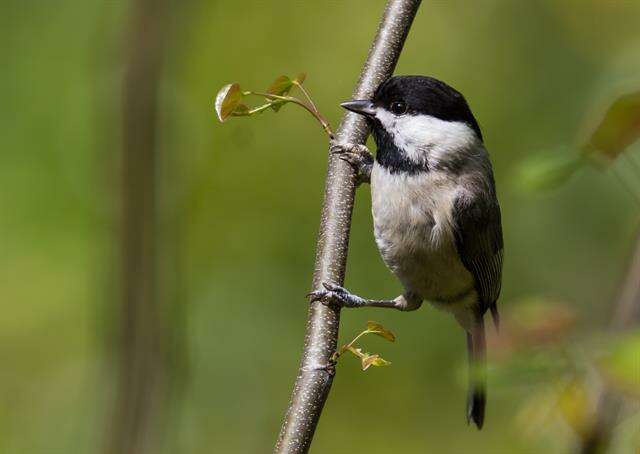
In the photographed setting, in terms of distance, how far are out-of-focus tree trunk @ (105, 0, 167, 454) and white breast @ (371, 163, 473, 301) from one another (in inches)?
85.1

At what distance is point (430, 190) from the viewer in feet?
10.9

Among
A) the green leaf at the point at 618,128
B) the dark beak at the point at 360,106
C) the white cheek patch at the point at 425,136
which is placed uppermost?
the green leaf at the point at 618,128

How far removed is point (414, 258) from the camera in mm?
3359

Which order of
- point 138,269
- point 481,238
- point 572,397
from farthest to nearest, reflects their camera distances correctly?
point 481,238, point 572,397, point 138,269

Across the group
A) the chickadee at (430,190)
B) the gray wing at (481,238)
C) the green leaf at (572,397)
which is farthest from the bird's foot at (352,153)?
the green leaf at (572,397)

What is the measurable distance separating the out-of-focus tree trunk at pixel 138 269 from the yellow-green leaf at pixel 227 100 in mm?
1020

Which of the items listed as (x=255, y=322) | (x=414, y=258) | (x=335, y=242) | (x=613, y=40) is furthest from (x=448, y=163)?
(x=613, y=40)

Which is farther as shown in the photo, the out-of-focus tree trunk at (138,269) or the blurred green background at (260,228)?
the blurred green background at (260,228)

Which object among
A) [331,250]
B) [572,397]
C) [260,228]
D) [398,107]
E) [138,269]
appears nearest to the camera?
[138,269]

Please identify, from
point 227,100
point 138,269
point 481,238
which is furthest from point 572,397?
point 481,238

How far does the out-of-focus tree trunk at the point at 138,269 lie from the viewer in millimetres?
1014

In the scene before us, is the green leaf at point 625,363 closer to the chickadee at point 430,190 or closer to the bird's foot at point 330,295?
the bird's foot at point 330,295

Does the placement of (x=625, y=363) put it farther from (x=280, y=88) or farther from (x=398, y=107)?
(x=398, y=107)

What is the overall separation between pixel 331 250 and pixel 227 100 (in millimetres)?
451
